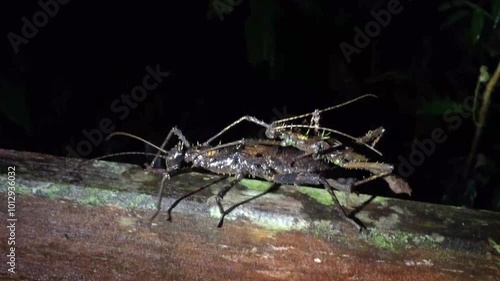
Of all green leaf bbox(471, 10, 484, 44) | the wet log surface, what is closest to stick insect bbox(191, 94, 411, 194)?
the wet log surface

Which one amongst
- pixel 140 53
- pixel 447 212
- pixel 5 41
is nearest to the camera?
pixel 447 212

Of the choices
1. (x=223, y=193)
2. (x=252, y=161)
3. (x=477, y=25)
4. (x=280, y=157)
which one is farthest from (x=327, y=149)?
(x=477, y=25)

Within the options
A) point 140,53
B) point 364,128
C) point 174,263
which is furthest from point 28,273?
point 364,128

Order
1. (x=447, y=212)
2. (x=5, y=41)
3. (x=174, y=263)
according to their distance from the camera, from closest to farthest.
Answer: (x=174, y=263) < (x=447, y=212) < (x=5, y=41)

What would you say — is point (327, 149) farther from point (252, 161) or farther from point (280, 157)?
point (252, 161)

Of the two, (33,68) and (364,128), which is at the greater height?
(33,68)

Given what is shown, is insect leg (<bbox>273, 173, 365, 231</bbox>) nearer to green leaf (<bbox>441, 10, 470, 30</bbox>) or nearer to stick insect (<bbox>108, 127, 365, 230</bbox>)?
stick insect (<bbox>108, 127, 365, 230</bbox>)

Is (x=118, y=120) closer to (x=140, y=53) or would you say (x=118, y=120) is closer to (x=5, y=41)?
(x=140, y=53)
